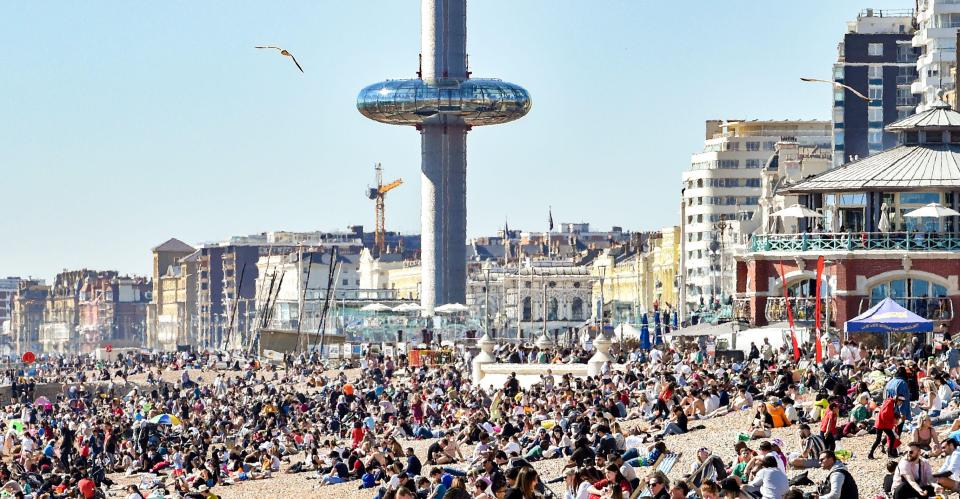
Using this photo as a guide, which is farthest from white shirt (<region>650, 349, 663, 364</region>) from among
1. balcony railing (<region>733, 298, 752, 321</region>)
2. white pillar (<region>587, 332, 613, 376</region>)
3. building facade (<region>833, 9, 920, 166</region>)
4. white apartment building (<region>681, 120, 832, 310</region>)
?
white apartment building (<region>681, 120, 832, 310</region>)

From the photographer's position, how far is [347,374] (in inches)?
3211

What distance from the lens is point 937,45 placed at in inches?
3546

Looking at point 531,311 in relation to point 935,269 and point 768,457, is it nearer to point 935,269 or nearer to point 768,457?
point 935,269

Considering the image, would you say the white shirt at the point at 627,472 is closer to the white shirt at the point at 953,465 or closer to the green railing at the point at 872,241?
the white shirt at the point at 953,465

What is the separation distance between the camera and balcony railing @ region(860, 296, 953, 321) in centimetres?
5088

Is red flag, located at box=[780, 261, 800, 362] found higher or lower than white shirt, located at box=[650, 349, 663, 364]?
higher

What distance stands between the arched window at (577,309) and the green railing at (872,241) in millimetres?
99584

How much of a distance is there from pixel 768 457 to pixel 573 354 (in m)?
35.1

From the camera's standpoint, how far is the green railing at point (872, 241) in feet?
168

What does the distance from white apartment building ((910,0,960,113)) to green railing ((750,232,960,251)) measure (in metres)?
36.2

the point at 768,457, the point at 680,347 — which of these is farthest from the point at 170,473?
the point at 768,457

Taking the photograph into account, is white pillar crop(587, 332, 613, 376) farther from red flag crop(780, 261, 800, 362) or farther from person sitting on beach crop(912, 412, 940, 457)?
person sitting on beach crop(912, 412, 940, 457)

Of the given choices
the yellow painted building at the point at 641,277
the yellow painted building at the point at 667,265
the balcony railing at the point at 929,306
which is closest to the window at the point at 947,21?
the yellow painted building at the point at 641,277

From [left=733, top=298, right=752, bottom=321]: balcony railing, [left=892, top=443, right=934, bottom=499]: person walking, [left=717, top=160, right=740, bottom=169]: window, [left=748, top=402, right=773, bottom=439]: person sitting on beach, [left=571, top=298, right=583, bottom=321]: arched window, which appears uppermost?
[left=717, top=160, right=740, bottom=169]: window
